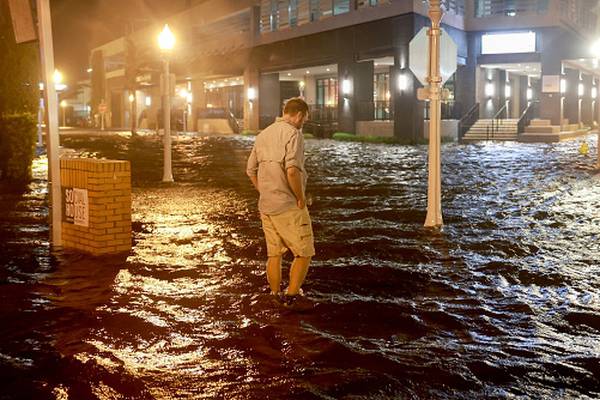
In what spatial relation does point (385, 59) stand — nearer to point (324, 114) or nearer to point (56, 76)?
point (324, 114)

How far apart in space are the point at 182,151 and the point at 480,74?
79.2ft

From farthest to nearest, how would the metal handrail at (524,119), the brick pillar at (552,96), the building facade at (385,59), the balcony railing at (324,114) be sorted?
the balcony railing at (324,114) → the brick pillar at (552,96) → the metal handrail at (524,119) → the building facade at (385,59)

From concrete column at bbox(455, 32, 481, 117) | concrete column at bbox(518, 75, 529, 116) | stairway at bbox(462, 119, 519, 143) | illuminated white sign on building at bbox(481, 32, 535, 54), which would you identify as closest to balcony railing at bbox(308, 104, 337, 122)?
concrete column at bbox(455, 32, 481, 117)

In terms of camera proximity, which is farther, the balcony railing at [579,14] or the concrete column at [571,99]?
the concrete column at [571,99]

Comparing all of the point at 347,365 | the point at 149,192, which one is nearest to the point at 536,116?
the point at 149,192

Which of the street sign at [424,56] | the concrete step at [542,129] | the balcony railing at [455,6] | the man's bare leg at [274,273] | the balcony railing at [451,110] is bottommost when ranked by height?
the man's bare leg at [274,273]

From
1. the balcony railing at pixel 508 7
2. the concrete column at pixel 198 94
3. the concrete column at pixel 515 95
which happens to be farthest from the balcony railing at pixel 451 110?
the concrete column at pixel 198 94

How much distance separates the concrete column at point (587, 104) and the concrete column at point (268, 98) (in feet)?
74.3

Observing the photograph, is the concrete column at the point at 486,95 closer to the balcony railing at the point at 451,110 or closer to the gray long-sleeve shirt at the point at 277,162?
the balcony railing at the point at 451,110

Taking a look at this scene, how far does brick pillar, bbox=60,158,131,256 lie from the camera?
920cm

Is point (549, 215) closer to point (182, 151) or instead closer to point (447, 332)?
point (447, 332)

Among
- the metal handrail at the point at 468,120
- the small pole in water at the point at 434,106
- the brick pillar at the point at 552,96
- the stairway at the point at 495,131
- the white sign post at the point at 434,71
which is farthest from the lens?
the brick pillar at the point at 552,96

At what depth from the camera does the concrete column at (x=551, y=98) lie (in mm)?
44656

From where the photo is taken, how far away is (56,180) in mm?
9805
